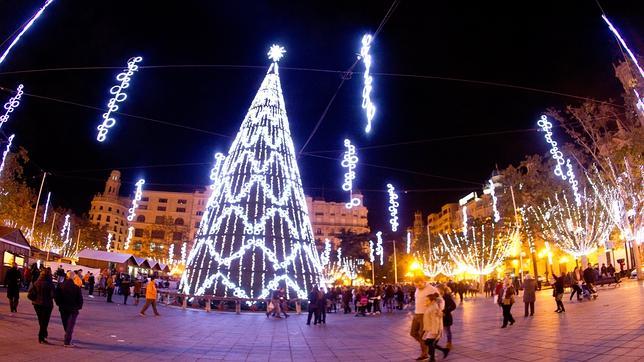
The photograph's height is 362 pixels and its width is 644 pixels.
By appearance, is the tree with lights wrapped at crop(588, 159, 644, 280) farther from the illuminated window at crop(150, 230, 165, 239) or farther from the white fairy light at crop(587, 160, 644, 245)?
the illuminated window at crop(150, 230, 165, 239)

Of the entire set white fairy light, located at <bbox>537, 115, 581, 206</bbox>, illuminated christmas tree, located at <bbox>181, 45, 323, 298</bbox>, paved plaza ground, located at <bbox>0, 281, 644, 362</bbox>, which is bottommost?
paved plaza ground, located at <bbox>0, 281, 644, 362</bbox>

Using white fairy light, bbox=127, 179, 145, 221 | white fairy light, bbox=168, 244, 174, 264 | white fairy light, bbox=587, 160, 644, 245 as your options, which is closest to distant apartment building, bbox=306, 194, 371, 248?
white fairy light, bbox=168, 244, 174, 264

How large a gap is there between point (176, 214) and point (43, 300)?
297 ft

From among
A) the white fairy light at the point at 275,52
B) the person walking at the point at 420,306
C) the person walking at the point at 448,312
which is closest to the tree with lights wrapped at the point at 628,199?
the person walking at the point at 448,312

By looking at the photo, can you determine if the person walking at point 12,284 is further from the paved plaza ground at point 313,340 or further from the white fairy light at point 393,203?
the white fairy light at point 393,203

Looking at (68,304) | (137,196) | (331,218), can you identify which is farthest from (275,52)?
(331,218)

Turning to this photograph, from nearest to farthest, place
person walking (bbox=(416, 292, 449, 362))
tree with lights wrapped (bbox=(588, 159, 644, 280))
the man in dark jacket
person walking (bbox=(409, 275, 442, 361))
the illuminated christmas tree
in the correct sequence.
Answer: person walking (bbox=(416, 292, 449, 362)), the man in dark jacket, person walking (bbox=(409, 275, 442, 361)), the illuminated christmas tree, tree with lights wrapped (bbox=(588, 159, 644, 280))

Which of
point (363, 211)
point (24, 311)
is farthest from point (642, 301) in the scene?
point (363, 211)

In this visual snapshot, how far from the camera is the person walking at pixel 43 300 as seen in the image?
30.1ft

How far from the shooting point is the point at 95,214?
99812 millimetres

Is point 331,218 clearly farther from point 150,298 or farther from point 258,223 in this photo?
point 150,298

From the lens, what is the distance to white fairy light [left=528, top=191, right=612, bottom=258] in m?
34.3

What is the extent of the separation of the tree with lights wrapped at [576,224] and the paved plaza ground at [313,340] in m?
23.1

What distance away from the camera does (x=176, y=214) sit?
96000mm
